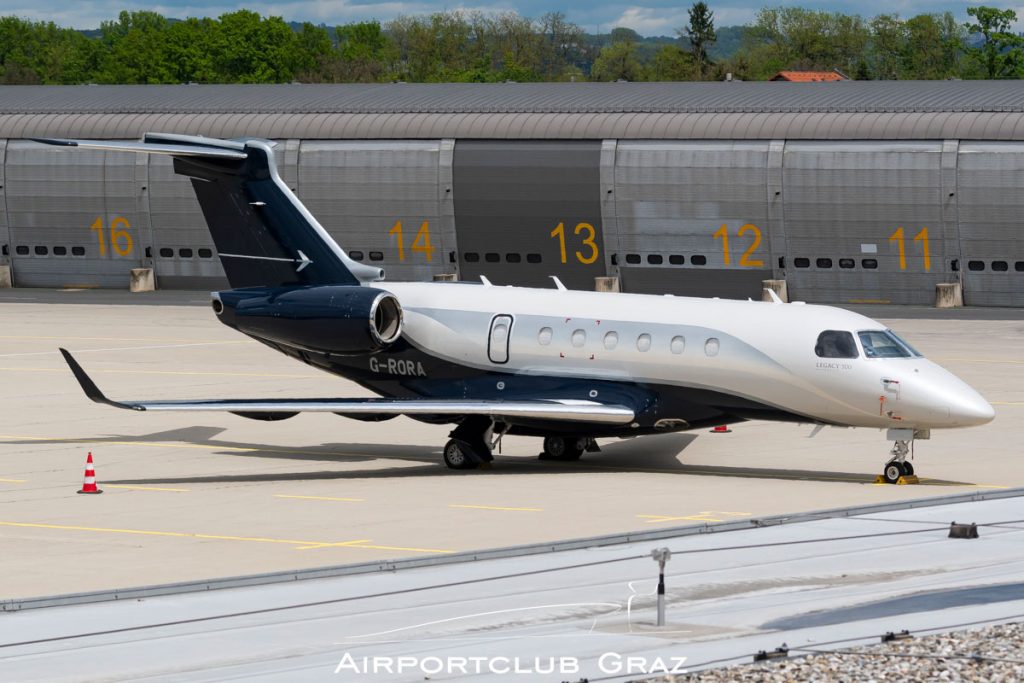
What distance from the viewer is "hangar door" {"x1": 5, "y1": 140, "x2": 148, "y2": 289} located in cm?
6925

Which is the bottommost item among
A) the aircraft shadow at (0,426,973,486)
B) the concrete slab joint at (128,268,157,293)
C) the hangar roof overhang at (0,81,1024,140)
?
the aircraft shadow at (0,426,973,486)

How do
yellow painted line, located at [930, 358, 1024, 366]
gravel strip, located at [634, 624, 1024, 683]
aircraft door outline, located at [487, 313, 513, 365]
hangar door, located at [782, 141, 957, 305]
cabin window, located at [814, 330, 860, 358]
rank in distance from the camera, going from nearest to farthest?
gravel strip, located at [634, 624, 1024, 683] < cabin window, located at [814, 330, 860, 358] < aircraft door outline, located at [487, 313, 513, 365] < yellow painted line, located at [930, 358, 1024, 366] < hangar door, located at [782, 141, 957, 305]

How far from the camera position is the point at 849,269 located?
197ft

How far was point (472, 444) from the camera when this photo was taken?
94.4 ft

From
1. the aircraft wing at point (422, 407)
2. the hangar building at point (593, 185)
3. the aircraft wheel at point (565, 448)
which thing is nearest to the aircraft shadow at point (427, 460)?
the aircraft wheel at point (565, 448)

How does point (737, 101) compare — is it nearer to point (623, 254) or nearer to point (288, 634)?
point (623, 254)

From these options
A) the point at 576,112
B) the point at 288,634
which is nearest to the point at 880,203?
the point at 576,112

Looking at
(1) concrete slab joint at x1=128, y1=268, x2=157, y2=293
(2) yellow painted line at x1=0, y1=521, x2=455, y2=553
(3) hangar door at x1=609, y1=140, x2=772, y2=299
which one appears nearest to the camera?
(2) yellow painted line at x1=0, y1=521, x2=455, y2=553

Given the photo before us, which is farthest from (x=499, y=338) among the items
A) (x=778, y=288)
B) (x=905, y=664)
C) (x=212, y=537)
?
(x=778, y=288)

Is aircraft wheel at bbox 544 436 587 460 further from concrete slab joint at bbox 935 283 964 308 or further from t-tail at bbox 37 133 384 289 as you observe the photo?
concrete slab joint at bbox 935 283 964 308

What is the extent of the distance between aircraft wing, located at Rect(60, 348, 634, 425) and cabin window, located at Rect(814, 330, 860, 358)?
3.21 m

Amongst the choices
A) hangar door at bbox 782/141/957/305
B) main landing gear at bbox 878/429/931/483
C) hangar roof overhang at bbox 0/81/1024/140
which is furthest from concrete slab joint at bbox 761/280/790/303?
main landing gear at bbox 878/429/931/483

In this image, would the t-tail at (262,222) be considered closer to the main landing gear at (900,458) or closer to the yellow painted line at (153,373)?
the main landing gear at (900,458)

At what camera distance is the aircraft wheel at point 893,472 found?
26094mm
